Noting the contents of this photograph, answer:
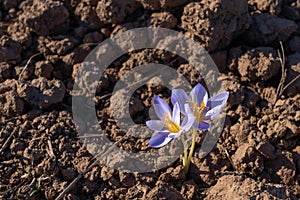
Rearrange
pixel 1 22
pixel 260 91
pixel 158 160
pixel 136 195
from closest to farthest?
1. pixel 136 195
2. pixel 158 160
3. pixel 260 91
4. pixel 1 22

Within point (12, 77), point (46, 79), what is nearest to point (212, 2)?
point (46, 79)

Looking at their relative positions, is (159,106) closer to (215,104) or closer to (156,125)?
(156,125)

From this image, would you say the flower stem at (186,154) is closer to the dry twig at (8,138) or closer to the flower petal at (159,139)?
the flower petal at (159,139)

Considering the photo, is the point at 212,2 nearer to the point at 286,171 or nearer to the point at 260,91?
the point at 260,91

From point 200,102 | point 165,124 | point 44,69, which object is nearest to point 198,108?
point 200,102

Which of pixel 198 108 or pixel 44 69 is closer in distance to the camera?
pixel 198 108

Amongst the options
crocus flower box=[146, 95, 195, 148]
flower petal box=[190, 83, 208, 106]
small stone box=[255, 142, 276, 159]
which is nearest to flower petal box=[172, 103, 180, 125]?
crocus flower box=[146, 95, 195, 148]

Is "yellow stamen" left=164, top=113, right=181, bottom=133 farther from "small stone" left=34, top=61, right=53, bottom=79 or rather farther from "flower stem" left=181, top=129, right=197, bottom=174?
"small stone" left=34, top=61, right=53, bottom=79
